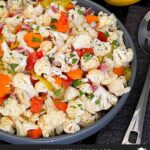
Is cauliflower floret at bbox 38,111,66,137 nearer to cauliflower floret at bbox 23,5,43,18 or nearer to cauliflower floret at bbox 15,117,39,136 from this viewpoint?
cauliflower floret at bbox 15,117,39,136

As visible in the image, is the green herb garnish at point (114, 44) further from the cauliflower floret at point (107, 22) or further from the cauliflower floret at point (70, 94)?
the cauliflower floret at point (70, 94)

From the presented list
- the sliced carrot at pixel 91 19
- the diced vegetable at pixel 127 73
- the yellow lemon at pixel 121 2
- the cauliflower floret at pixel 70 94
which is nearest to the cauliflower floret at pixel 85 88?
the cauliflower floret at pixel 70 94

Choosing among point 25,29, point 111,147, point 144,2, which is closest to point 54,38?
point 25,29

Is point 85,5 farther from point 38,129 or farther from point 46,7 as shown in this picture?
point 38,129

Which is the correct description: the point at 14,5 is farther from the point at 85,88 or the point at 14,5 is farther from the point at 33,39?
the point at 85,88

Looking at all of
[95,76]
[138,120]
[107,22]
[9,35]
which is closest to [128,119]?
[138,120]
